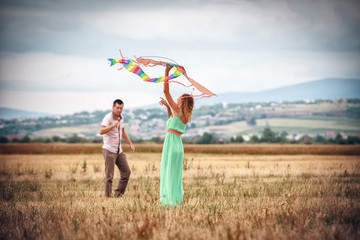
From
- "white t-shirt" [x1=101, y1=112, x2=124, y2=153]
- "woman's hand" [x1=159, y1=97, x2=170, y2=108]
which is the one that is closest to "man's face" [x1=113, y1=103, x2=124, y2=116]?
"white t-shirt" [x1=101, y1=112, x2=124, y2=153]

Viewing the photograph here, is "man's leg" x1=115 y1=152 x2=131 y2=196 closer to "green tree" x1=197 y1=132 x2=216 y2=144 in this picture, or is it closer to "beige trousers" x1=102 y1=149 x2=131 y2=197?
"beige trousers" x1=102 y1=149 x2=131 y2=197

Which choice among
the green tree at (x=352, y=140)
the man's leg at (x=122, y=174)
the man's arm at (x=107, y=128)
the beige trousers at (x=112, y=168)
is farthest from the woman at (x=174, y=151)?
the green tree at (x=352, y=140)

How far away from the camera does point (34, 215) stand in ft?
27.8

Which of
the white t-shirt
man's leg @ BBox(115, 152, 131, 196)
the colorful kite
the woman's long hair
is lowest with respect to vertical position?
man's leg @ BBox(115, 152, 131, 196)

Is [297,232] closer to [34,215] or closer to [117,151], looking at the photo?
[34,215]

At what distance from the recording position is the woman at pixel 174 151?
31.2ft

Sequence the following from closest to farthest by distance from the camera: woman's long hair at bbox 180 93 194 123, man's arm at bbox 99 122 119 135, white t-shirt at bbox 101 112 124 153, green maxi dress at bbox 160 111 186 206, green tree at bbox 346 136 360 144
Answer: woman's long hair at bbox 180 93 194 123, green maxi dress at bbox 160 111 186 206, man's arm at bbox 99 122 119 135, white t-shirt at bbox 101 112 124 153, green tree at bbox 346 136 360 144

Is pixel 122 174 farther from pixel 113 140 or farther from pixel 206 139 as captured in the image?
pixel 206 139

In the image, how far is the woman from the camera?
951 cm

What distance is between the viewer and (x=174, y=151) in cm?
967

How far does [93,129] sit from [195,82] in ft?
605

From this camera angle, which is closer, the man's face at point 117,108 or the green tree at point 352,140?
the man's face at point 117,108

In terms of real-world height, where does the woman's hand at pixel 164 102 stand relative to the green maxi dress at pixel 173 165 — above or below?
above

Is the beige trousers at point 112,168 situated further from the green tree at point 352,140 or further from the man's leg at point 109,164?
the green tree at point 352,140
